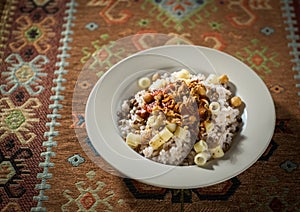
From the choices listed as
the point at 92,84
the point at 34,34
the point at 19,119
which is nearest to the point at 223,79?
the point at 92,84

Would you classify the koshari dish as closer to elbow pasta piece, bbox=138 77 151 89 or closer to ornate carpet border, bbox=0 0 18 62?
elbow pasta piece, bbox=138 77 151 89

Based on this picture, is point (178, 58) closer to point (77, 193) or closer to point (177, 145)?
point (177, 145)

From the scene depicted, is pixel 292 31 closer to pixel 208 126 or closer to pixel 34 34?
pixel 208 126

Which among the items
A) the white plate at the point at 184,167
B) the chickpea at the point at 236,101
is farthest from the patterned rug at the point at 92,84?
the chickpea at the point at 236,101

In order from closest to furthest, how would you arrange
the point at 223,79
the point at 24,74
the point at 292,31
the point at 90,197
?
the point at 90,197 < the point at 223,79 < the point at 24,74 < the point at 292,31

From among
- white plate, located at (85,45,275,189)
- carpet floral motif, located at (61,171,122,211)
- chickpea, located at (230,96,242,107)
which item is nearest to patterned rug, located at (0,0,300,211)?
carpet floral motif, located at (61,171,122,211)

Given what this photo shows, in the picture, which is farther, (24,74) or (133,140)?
(24,74)
